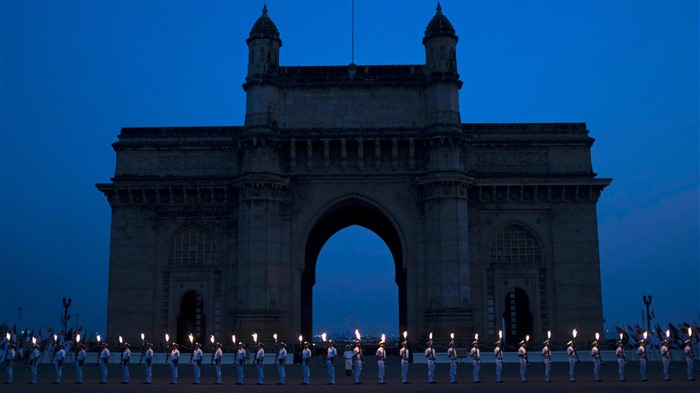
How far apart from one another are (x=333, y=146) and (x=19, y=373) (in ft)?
65.4

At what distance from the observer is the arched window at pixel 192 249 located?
1727 inches

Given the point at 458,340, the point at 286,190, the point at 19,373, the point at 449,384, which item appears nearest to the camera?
the point at 449,384

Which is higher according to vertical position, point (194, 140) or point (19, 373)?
point (194, 140)

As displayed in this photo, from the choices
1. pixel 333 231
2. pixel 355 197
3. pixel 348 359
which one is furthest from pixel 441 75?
pixel 348 359

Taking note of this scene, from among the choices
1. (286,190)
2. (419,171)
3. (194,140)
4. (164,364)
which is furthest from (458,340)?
(194,140)

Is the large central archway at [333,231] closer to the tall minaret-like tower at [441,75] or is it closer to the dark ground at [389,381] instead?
the tall minaret-like tower at [441,75]

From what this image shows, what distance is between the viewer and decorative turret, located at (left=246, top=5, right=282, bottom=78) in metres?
43.7

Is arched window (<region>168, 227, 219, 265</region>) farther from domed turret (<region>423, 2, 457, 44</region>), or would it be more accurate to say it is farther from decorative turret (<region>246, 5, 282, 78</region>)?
domed turret (<region>423, 2, 457, 44</region>)

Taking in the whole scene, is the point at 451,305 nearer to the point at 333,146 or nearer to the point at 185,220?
the point at 333,146

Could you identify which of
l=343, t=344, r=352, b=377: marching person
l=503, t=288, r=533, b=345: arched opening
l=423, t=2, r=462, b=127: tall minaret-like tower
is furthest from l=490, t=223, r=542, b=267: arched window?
l=343, t=344, r=352, b=377: marching person

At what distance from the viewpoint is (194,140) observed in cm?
4494

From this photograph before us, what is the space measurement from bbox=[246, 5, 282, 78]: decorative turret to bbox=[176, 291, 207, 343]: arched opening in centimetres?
1370

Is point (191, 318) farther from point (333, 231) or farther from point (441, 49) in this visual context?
point (441, 49)

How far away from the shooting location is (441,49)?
143 ft
